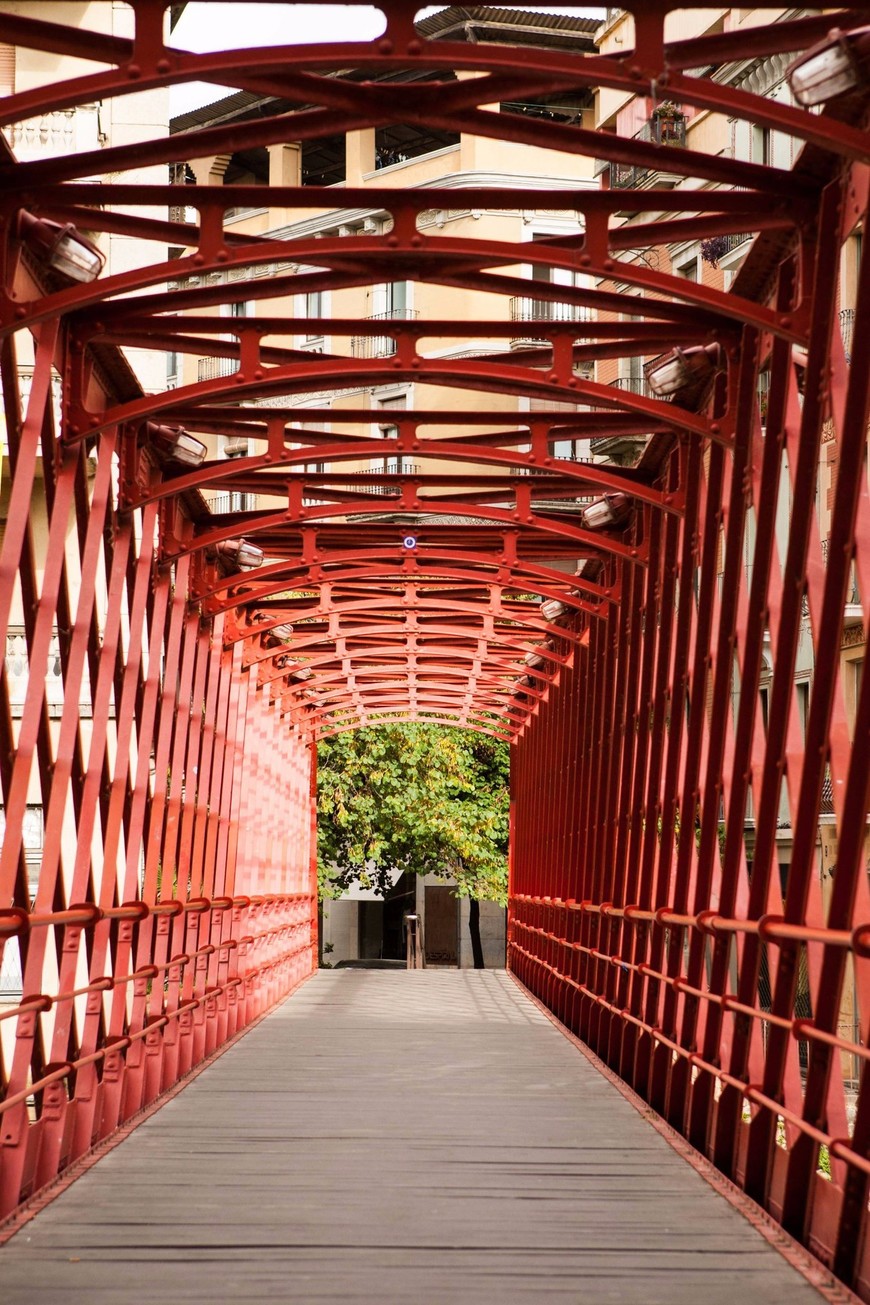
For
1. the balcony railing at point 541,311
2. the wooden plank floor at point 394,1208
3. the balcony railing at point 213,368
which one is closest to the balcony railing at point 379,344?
the balcony railing at point 541,311

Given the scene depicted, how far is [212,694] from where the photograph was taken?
14.1 m

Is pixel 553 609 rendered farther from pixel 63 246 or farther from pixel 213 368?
pixel 213 368

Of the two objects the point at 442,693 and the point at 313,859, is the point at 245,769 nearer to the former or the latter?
the point at 442,693

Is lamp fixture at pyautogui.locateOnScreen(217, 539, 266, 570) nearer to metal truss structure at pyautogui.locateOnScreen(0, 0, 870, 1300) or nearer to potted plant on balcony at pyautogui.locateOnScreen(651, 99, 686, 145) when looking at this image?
metal truss structure at pyautogui.locateOnScreen(0, 0, 870, 1300)

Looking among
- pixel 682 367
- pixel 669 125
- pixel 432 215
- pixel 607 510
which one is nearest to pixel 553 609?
pixel 607 510

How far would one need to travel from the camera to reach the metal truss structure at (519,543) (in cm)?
604

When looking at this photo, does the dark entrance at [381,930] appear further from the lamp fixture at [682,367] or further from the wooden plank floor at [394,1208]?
the lamp fixture at [682,367]

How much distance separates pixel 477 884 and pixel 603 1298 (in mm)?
29342

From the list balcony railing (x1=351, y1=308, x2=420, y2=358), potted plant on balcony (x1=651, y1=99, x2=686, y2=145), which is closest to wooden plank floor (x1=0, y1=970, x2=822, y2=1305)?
potted plant on balcony (x1=651, y1=99, x2=686, y2=145)

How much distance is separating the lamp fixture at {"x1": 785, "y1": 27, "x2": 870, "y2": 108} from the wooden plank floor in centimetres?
384

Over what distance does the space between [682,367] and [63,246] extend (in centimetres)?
325

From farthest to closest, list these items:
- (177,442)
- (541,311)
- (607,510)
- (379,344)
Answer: (379,344), (541,311), (607,510), (177,442)

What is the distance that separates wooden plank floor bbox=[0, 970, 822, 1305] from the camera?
19.0ft

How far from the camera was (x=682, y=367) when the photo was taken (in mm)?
8844
